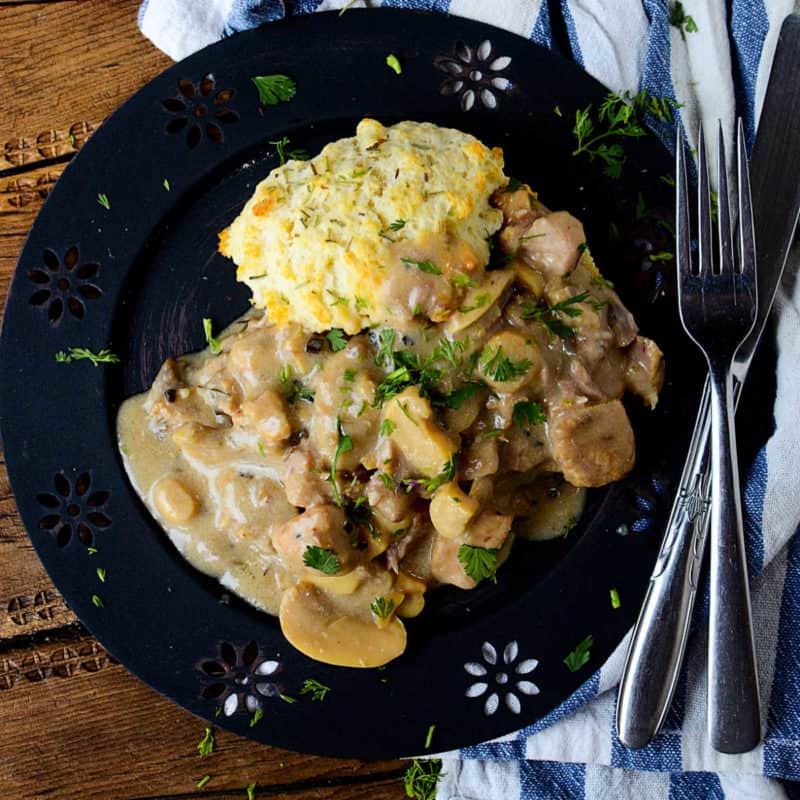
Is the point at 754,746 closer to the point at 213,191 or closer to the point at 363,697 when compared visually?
the point at 363,697

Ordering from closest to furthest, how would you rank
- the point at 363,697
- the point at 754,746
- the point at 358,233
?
1. the point at 358,233
2. the point at 754,746
3. the point at 363,697

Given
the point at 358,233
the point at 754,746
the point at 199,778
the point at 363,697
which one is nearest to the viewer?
the point at 358,233

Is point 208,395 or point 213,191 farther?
point 213,191

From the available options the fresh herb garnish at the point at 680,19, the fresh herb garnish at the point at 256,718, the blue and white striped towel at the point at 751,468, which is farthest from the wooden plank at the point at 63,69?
the fresh herb garnish at the point at 256,718

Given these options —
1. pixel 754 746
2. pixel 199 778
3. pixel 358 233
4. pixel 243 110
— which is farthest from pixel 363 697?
pixel 243 110

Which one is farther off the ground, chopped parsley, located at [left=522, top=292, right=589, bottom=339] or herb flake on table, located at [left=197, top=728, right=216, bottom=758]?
chopped parsley, located at [left=522, top=292, right=589, bottom=339]

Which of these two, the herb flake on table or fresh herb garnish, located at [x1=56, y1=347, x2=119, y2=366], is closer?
fresh herb garnish, located at [x1=56, y1=347, x2=119, y2=366]

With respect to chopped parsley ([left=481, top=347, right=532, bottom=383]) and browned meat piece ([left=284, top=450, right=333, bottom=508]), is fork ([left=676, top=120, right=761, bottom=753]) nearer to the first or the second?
chopped parsley ([left=481, top=347, right=532, bottom=383])

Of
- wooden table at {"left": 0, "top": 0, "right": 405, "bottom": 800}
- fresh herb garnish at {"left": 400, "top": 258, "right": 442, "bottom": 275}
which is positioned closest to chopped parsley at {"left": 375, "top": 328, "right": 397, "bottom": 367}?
fresh herb garnish at {"left": 400, "top": 258, "right": 442, "bottom": 275}
